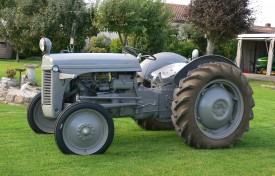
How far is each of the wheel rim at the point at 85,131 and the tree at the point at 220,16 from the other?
16.8 meters

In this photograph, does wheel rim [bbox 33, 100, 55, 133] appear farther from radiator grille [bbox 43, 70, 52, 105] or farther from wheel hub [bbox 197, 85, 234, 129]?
wheel hub [bbox 197, 85, 234, 129]

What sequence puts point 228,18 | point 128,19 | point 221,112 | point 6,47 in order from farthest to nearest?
1. point 6,47
2. point 128,19
3. point 228,18
4. point 221,112

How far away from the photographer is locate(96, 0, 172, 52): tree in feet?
79.2

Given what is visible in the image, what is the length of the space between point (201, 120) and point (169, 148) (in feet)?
1.93

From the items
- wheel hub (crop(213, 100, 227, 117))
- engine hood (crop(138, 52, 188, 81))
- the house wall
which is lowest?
the house wall

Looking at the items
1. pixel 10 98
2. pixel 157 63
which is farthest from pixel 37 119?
pixel 10 98

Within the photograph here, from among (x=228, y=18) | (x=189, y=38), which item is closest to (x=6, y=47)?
(x=189, y=38)

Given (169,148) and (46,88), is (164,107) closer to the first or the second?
(169,148)

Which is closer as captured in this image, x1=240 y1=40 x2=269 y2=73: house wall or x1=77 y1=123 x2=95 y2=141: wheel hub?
x1=77 y1=123 x2=95 y2=141: wheel hub

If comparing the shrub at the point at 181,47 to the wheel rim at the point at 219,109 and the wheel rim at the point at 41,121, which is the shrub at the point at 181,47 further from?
the wheel rim at the point at 219,109

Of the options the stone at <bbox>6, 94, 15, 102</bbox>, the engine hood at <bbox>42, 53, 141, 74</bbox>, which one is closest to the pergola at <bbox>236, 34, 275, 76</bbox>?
the stone at <bbox>6, 94, 15, 102</bbox>

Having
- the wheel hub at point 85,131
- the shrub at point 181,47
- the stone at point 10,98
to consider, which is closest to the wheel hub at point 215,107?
the wheel hub at point 85,131

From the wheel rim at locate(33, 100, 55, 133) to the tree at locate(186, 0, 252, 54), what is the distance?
15.9 meters

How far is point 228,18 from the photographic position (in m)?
21.6
